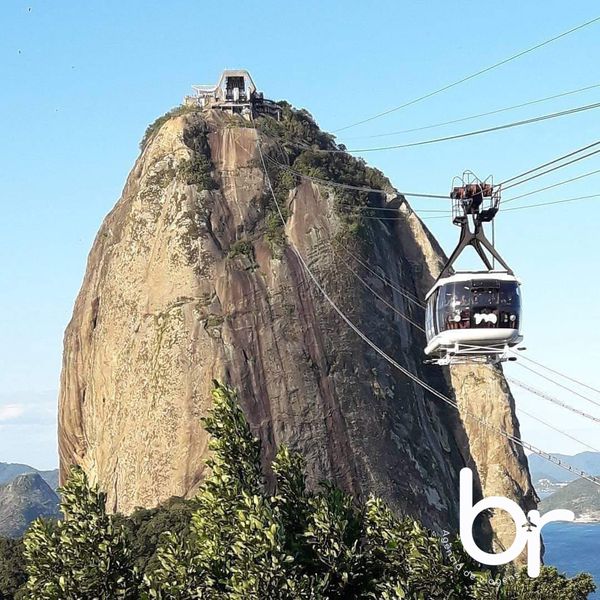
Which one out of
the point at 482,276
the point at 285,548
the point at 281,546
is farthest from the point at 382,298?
the point at 281,546

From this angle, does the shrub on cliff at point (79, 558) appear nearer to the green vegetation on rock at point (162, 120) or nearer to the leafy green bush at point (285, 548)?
the leafy green bush at point (285, 548)

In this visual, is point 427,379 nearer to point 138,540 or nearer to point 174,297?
point 174,297

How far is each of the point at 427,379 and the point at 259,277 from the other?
17968mm

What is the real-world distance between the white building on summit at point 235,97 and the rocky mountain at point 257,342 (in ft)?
6.32

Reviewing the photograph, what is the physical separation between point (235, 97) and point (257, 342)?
23.6 meters

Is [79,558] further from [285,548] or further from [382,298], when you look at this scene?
[382,298]

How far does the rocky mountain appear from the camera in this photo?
257ft

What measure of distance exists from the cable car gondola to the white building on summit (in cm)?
6350

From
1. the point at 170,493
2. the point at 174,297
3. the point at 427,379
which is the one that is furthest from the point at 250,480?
the point at 427,379

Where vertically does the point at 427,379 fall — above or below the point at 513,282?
above

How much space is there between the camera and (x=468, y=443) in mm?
91125

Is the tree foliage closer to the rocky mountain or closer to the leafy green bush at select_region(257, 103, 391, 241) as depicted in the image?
the rocky mountain

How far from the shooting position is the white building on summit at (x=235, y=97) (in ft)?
303
